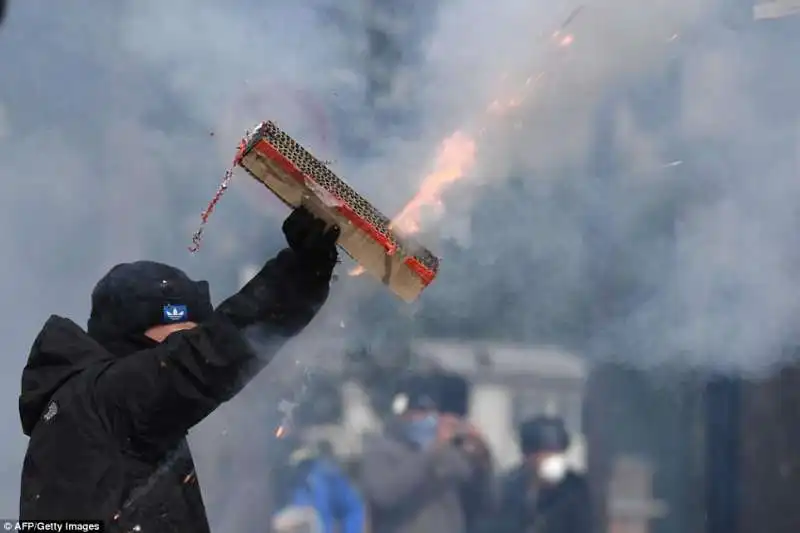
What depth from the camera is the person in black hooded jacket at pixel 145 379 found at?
1445mm

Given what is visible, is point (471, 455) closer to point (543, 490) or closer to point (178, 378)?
point (543, 490)

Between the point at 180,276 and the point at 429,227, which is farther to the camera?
the point at 429,227

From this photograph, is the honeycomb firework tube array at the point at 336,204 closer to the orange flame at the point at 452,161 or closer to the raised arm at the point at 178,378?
the raised arm at the point at 178,378

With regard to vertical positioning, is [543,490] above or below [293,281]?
below

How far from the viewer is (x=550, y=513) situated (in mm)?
2492

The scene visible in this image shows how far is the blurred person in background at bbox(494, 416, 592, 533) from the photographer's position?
2482mm

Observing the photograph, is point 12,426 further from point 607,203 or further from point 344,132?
point 607,203

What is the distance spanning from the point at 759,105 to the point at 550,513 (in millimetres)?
1354

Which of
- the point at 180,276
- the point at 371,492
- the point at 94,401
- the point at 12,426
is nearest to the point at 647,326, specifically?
the point at 371,492

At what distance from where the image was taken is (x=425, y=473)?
8.21 ft

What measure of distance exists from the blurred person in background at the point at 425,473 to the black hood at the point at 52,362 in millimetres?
1118

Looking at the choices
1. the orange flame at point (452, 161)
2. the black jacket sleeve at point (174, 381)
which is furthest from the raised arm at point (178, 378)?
the orange flame at point (452, 161)

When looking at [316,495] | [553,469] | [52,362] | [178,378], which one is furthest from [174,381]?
[553,469]

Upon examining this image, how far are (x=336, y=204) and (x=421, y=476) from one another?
1167mm
